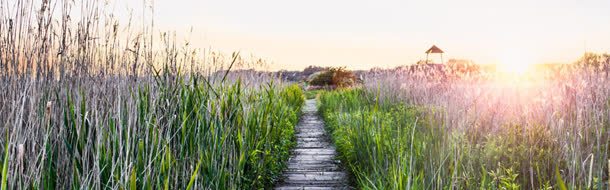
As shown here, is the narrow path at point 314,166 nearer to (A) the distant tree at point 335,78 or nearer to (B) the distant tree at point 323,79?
(A) the distant tree at point 335,78

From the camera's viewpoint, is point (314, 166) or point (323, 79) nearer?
point (314, 166)

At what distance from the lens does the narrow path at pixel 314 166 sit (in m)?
5.04

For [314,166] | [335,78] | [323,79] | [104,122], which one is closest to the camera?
[104,122]

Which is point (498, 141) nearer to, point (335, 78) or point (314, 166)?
point (314, 166)

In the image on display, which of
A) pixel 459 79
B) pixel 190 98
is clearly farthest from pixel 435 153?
pixel 459 79

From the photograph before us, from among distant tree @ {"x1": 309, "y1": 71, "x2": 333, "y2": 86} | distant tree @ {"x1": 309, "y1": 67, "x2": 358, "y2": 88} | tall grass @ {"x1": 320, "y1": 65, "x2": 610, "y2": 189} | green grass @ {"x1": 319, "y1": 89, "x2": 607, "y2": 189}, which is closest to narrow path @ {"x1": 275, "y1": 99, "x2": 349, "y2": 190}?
tall grass @ {"x1": 320, "y1": 65, "x2": 610, "y2": 189}

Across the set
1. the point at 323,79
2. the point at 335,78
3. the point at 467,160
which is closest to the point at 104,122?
the point at 467,160

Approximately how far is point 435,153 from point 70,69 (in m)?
2.79

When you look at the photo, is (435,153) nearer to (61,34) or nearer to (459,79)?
(61,34)

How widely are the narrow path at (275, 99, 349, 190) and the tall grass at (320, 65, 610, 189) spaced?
0.20m

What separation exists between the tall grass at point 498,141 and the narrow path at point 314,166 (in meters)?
0.20

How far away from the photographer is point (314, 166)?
5.85 metres

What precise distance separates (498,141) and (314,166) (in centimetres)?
220

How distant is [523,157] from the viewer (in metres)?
3.96
